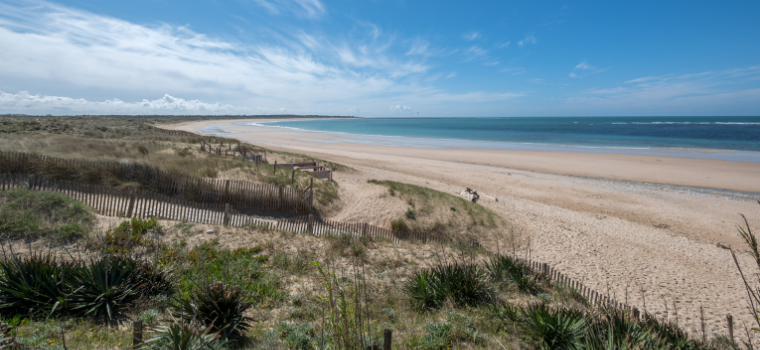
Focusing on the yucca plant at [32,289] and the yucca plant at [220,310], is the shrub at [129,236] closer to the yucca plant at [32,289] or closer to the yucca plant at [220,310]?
the yucca plant at [32,289]

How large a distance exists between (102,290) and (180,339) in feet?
6.80

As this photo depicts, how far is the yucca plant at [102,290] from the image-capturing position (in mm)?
4617

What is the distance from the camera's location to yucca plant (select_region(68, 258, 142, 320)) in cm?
462

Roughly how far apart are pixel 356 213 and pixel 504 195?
9867 millimetres

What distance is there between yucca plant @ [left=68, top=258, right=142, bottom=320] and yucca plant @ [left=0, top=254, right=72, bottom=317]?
16cm

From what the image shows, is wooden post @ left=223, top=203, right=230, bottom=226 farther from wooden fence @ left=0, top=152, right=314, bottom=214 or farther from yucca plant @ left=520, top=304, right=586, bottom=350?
yucca plant @ left=520, top=304, right=586, bottom=350

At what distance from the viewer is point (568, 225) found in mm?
13828

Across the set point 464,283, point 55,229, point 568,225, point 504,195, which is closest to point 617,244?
point 568,225

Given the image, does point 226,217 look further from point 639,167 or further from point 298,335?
point 639,167

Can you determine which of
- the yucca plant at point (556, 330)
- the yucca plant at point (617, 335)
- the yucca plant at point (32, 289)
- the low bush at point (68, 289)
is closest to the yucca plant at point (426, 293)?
the yucca plant at point (556, 330)

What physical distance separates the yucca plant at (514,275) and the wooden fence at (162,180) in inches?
292

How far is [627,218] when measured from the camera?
15.2 meters

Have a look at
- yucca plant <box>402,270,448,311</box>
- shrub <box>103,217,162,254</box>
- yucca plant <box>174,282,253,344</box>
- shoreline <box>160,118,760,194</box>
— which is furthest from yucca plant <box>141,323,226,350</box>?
shoreline <box>160,118,760,194</box>

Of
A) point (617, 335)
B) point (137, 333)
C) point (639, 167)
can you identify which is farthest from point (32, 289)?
point (639, 167)
